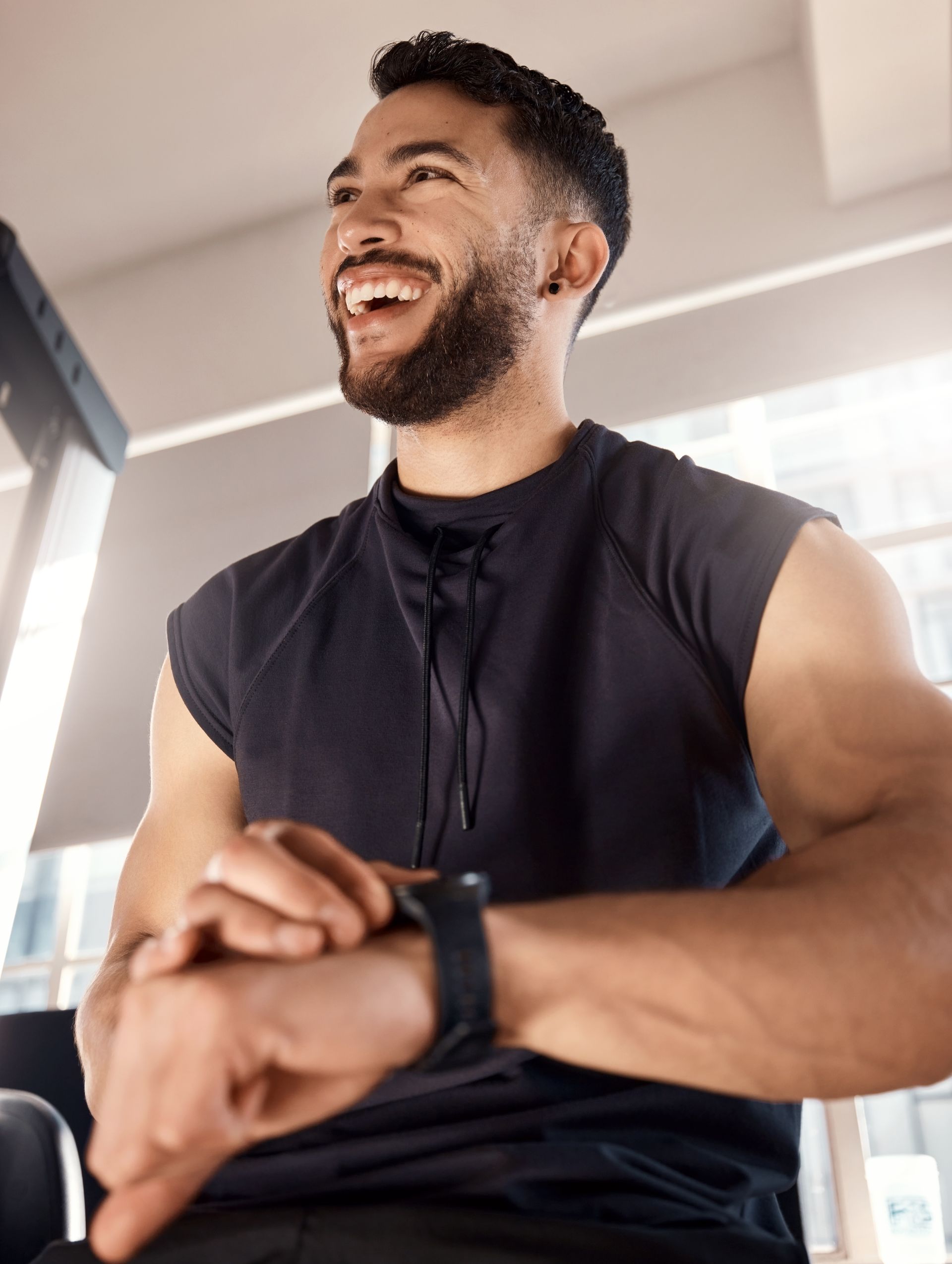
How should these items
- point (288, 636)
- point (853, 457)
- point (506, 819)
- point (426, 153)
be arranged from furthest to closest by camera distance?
point (853, 457) → point (426, 153) → point (288, 636) → point (506, 819)

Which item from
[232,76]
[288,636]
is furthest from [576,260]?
[232,76]

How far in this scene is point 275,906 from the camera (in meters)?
0.55

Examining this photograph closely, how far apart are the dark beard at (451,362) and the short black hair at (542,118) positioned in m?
0.23

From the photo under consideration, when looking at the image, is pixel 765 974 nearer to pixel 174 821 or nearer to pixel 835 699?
pixel 835 699

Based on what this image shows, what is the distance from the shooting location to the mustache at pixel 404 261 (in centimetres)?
140

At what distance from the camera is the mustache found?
140cm

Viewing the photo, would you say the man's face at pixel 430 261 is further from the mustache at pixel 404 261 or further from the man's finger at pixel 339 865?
the man's finger at pixel 339 865

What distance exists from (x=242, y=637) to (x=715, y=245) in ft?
8.00

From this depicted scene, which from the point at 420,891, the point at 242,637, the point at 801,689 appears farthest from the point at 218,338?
the point at 420,891

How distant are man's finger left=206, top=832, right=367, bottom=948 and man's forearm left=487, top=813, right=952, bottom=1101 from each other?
0.26 ft

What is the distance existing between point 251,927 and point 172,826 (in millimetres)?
746

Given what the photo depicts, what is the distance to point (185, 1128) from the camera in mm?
489

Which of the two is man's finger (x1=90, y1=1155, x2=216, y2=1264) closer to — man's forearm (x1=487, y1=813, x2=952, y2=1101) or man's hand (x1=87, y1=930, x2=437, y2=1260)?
man's hand (x1=87, y1=930, x2=437, y2=1260)

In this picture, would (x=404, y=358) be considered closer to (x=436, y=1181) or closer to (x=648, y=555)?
(x=648, y=555)
